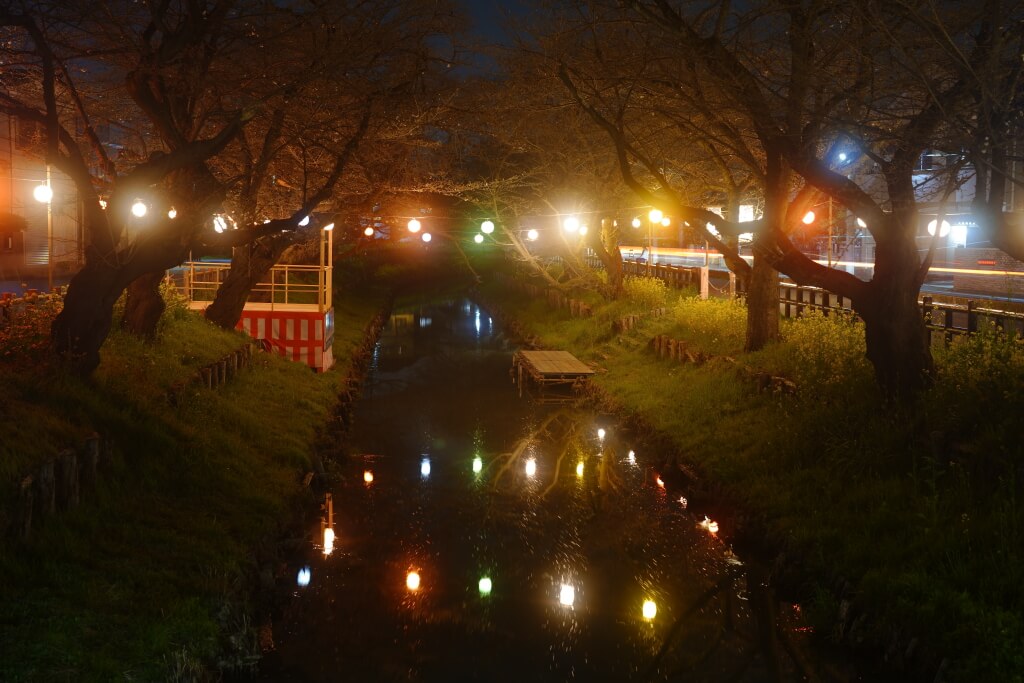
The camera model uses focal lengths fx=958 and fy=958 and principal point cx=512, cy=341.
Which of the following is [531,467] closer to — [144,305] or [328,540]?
[328,540]

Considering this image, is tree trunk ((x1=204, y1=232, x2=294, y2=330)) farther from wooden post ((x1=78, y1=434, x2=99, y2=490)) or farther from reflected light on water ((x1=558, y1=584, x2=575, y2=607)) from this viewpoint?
reflected light on water ((x1=558, y1=584, x2=575, y2=607))

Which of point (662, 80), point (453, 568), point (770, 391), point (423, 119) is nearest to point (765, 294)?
point (770, 391)

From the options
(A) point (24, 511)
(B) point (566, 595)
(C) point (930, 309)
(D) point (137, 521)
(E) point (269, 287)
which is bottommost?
(B) point (566, 595)

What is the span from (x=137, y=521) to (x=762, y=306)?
12.8 metres

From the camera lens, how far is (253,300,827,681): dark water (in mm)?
8164

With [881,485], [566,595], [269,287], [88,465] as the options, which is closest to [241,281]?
[269,287]

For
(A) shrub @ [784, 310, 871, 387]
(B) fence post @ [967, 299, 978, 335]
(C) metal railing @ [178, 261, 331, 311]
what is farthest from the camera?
(C) metal railing @ [178, 261, 331, 311]

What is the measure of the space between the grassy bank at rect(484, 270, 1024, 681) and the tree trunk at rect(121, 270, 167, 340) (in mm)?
8794

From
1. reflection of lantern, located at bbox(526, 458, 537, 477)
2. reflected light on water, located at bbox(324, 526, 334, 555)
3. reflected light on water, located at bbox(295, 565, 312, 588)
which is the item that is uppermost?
reflection of lantern, located at bbox(526, 458, 537, 477)

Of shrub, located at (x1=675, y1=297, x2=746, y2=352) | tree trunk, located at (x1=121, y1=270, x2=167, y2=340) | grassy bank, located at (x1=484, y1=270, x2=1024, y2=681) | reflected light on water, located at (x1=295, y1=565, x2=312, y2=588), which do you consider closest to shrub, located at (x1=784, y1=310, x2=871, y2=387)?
grassy bank, located at (x1=484, y1=270, x2=1024, y2=681)

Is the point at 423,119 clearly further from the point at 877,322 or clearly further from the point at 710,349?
the point at 877,322

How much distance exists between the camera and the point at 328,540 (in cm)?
1130

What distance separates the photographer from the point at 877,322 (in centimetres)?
1197

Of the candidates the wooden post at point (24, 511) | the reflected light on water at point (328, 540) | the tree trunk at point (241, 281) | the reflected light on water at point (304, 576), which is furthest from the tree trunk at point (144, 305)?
the wooden post at point (24, 511)
